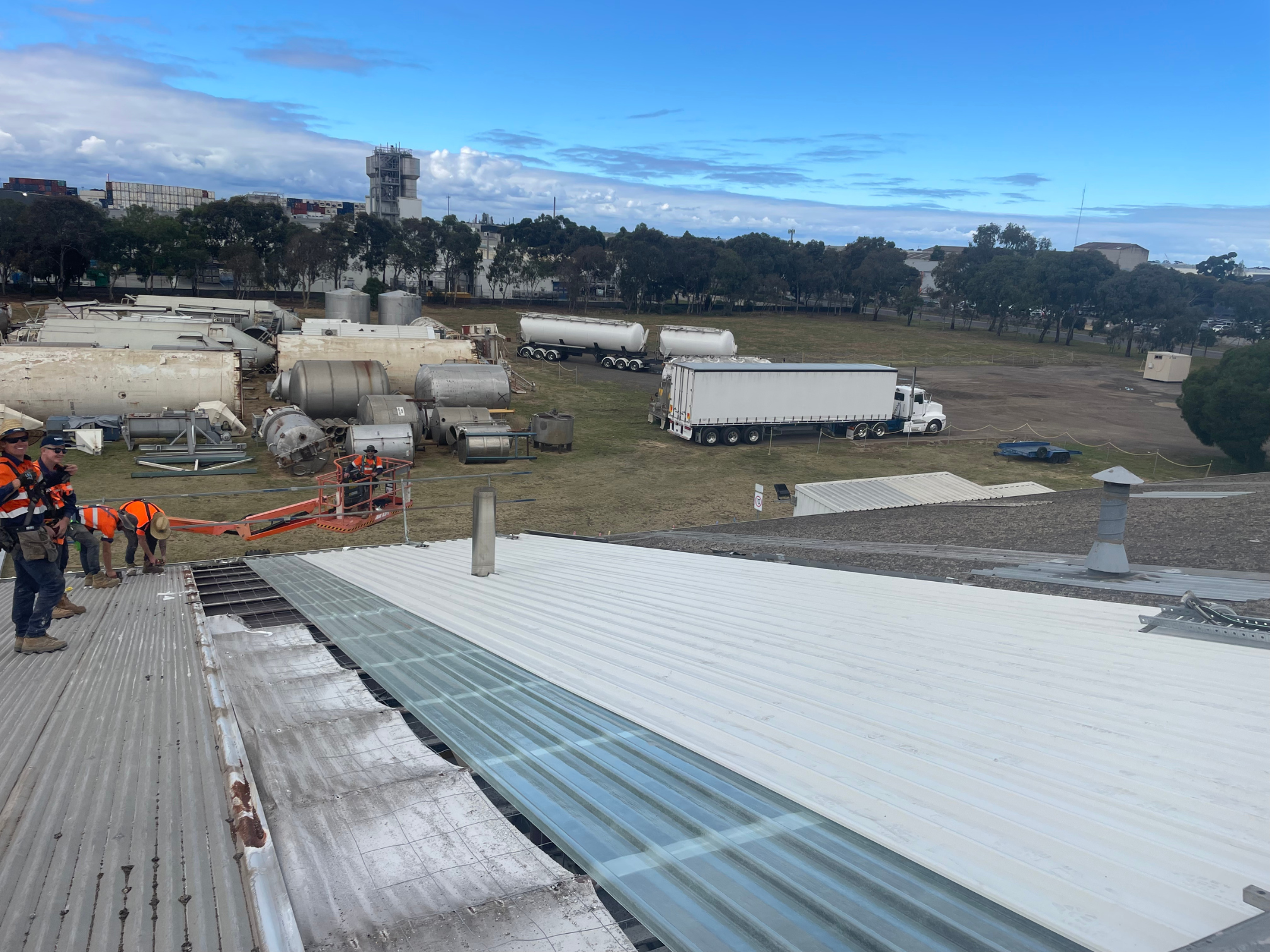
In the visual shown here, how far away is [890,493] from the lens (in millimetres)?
18781

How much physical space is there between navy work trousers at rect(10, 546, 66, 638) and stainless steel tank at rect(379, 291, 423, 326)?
45.6 metres

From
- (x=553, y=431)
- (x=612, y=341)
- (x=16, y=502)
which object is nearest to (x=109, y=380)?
(x=553, y=431)

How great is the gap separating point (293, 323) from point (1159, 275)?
75453 mm

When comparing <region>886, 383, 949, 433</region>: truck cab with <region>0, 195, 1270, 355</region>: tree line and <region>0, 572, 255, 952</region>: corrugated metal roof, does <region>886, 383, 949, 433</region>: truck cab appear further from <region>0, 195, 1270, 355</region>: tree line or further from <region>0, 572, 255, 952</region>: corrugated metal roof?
<region>0, 195, 1270, 355</region>: tree line

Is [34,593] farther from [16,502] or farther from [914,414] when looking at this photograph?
[914,414]

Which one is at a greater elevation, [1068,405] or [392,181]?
[392,181]

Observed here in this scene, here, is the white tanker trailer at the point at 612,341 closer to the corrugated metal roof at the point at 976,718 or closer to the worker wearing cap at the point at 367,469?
the worker wearing cap at the point at 367,469

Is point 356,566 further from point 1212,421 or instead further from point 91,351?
point 1212,421

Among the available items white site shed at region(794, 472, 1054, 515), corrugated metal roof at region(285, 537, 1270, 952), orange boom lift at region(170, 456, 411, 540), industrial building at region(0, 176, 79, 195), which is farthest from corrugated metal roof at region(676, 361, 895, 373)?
industrial building at region(0, 176, 79, 195)

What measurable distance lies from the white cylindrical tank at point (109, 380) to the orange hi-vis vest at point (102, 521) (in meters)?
18.7

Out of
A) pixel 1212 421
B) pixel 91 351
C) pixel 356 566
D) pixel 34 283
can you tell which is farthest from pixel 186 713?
pixel 34 283

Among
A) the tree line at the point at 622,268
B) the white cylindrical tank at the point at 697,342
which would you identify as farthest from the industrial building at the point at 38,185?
the white cylindrical tank at the point at 697,342

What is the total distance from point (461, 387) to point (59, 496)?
879 inches

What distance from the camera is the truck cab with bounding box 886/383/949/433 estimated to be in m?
33.9
